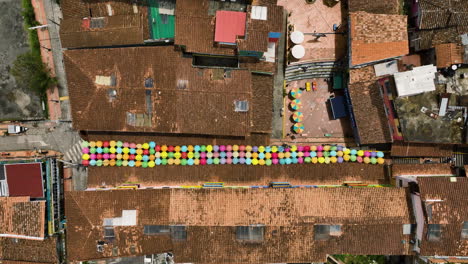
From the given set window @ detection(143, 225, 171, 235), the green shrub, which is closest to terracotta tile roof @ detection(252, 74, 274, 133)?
window @ detection(143, 225, 171, 235)

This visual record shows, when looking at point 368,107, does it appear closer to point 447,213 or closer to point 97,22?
point 447,213

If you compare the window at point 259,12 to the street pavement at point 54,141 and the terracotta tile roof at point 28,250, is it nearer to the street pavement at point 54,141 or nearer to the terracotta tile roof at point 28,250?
the street pavement at point 54,141

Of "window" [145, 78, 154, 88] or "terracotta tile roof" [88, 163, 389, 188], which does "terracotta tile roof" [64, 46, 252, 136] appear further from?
"terracotta tile roof" [88, 163, 389, 188]

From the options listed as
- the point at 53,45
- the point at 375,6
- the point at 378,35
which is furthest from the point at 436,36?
the point at 53,45

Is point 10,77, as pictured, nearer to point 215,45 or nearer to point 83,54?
point 83,54

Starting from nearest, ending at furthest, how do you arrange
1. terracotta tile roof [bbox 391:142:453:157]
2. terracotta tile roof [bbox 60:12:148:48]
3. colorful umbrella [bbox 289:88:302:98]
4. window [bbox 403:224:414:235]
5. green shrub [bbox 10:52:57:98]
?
window [bbox 403:224:414:235] < terracotta tile roof [bbox 60:12:148:48] < terracotta tile roof [bbox 391:142:453:157] < green shrub [bbox 10:52:57:98] < colorful umbrella [bbox 289:88:302:98]

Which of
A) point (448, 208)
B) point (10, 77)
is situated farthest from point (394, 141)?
point (10, 77)
